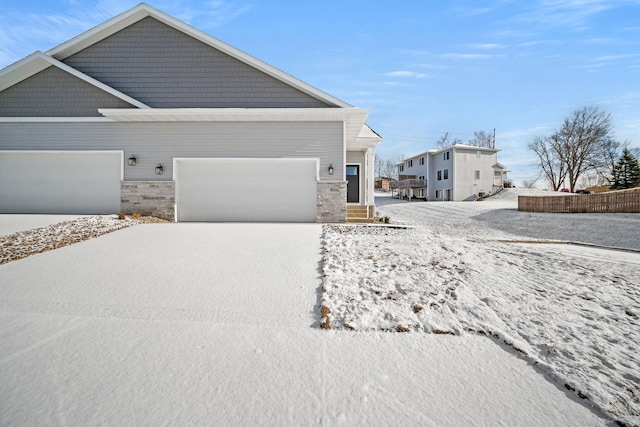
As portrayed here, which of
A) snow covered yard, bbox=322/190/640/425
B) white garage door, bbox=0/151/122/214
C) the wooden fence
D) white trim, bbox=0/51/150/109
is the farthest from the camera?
the wooden fence

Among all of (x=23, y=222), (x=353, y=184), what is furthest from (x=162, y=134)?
(x=353, y=184)

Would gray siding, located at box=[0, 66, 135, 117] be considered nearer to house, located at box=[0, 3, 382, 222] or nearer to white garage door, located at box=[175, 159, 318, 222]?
house, located at box=[0, 3, 382, 222]

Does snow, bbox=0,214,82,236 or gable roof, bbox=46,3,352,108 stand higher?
gable roof, bbox=46,3,352,108

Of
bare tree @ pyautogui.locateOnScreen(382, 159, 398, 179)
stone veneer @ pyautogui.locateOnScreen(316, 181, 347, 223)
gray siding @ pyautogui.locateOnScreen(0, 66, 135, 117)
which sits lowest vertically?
stone veneer @ pyautogui.locateOnScreen(316, 181, 347, 223)

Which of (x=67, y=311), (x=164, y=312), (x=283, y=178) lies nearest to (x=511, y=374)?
(x=164, y=312)

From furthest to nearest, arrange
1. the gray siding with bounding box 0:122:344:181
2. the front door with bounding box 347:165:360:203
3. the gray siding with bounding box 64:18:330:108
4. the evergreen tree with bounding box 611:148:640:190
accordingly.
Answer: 1. the evergreen tree with bounding box 611:148:640:190
2. the front door with bounding box 347:165:360:203
3. the gray siding with bounding box 64:18:330:108
4. the gray siding with bounding box 0:122:344:181

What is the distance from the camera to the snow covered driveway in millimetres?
1961

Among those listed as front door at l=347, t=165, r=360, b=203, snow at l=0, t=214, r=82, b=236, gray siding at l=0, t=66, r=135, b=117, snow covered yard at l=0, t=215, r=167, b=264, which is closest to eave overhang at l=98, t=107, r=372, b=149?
gray siding at l=0, t=66, r=135, b=117

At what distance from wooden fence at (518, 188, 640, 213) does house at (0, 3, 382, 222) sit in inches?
566

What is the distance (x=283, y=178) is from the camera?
32.0 ft

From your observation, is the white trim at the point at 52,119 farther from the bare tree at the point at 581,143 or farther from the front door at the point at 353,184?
the bare tree at the point at 581,143

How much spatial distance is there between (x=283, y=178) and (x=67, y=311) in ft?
22.7

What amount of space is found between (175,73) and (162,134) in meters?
2.14

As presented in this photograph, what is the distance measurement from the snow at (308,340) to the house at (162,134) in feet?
14.8
